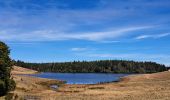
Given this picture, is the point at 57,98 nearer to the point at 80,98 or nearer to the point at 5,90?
the point at 80,98

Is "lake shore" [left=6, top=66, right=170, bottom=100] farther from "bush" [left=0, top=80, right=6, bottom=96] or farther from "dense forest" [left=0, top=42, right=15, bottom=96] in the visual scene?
"dense forest" [left=0, top=42, right=15, bottom=96]

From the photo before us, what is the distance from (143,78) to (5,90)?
2657 inches

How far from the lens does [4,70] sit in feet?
228

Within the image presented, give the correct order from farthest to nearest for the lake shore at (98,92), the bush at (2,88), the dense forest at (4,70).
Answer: the dense forest at (4,70)
the bush at (2,88)
the lake shore at (98,92)

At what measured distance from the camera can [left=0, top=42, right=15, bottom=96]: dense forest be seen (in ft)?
223

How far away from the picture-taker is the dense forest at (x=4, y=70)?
67.9 m

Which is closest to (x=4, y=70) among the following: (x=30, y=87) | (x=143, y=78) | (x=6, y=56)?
(x=6, y=56)

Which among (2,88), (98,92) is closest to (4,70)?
(2,88)

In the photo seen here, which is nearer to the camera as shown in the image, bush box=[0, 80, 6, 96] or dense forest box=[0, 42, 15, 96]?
bush box=[0, 80, 6, 96]

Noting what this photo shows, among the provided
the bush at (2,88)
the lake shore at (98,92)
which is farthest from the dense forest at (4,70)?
the lake shore at (98,92)

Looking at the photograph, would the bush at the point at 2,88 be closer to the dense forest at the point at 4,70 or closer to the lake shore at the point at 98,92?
the dense forest at the point at 4,70

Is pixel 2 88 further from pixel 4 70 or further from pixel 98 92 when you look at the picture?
pixel 98 92

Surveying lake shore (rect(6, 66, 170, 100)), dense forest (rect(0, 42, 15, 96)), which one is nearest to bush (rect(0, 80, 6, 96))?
dense forest (rect(0, 42, 15, 96))

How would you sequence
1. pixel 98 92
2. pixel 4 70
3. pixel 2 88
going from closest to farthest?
pixel 2 88, pixel 4 70, pixel 98 92
